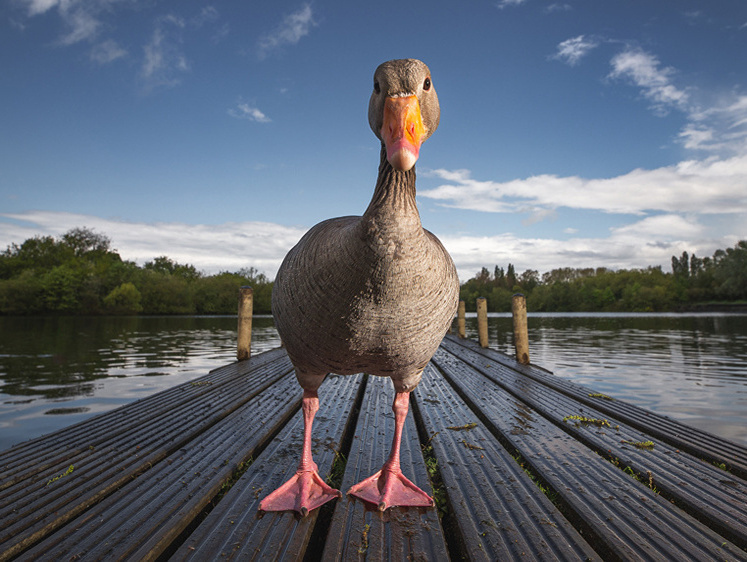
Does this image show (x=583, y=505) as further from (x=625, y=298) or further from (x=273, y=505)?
(x=625, y=298)

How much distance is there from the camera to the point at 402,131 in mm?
2297

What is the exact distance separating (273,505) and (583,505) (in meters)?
2.29

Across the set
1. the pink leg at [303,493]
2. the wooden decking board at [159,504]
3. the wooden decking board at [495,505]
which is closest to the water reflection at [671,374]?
the wooden decking board at [495,505]

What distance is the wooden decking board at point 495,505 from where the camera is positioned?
2.62 metres

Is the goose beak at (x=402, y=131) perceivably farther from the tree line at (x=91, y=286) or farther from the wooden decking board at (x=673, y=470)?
the tree line at (x=91, y=286)

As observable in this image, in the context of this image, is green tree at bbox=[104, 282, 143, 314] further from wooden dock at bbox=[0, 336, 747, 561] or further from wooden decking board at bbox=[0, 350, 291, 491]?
wooden dock at bbox=[0, 336, 747, 561]

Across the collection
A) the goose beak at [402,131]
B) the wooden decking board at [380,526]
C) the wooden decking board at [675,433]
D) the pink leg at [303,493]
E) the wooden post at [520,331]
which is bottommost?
the wooden decking board at [380,526]

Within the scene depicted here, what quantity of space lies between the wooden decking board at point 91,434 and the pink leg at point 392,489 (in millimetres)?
2885

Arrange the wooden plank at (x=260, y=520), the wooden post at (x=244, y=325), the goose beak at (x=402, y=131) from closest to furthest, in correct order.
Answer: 1. the goose beak at (x=402, y=131)
2. the wooden plank at (x=260, y=520)
3. the wooden post at (x=244, y=325)

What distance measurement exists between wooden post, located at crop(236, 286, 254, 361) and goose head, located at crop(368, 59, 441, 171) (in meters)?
9.73

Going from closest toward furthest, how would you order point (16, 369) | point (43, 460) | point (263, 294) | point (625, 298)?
point (43, 460) < point (16, 369) < point (263, 294) < point (625, 298)

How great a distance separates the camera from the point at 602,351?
20891 millimetres

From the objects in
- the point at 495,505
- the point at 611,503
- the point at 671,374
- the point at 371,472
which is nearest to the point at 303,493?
the point at 371,472

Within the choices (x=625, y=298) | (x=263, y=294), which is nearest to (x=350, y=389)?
(x=263, y=294)
